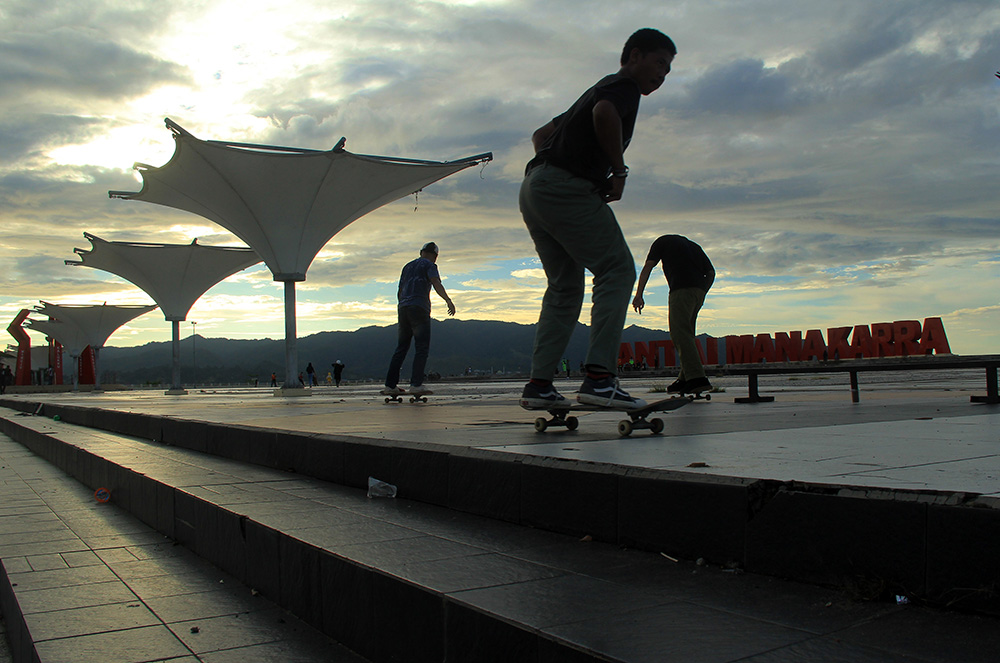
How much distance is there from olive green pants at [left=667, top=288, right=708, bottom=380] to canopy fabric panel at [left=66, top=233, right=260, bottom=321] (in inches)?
1362

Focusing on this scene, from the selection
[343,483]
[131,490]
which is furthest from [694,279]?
[131,490]

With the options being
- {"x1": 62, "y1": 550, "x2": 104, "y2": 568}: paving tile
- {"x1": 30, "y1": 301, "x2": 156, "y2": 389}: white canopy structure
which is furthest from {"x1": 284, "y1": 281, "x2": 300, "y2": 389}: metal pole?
{"x1": 30, "y1": 301, "x2": 156, "y2": 389}: white canopy structure

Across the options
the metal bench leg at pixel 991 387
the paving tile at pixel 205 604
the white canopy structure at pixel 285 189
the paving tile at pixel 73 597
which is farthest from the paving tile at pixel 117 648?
the white canopy structure at pixel 285 189

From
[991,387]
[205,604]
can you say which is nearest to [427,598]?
[205,604]

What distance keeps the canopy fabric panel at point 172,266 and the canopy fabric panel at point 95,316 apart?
93.9ft

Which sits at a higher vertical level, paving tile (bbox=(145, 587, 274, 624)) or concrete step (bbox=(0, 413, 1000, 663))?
concrete step (bbox=(0, 413, 1000, 663))

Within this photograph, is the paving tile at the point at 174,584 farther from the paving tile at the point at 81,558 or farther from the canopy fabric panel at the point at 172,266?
the canopy fabric panel at the point at 172,266

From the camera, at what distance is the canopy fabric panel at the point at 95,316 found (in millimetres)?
66062

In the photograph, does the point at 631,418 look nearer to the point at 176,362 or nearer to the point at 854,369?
the point at 854,369

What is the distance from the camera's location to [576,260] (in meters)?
3.66

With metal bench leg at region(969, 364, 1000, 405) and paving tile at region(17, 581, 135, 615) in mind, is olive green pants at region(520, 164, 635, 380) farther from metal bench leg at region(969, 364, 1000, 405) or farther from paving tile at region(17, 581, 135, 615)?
metal bench leg at region(969, 364, 1000, 405)

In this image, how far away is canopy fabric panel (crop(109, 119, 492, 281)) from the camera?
23000 millimetres

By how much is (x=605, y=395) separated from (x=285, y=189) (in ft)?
73.6

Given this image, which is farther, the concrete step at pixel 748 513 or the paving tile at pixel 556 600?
the paving tile at pixel 556 600
